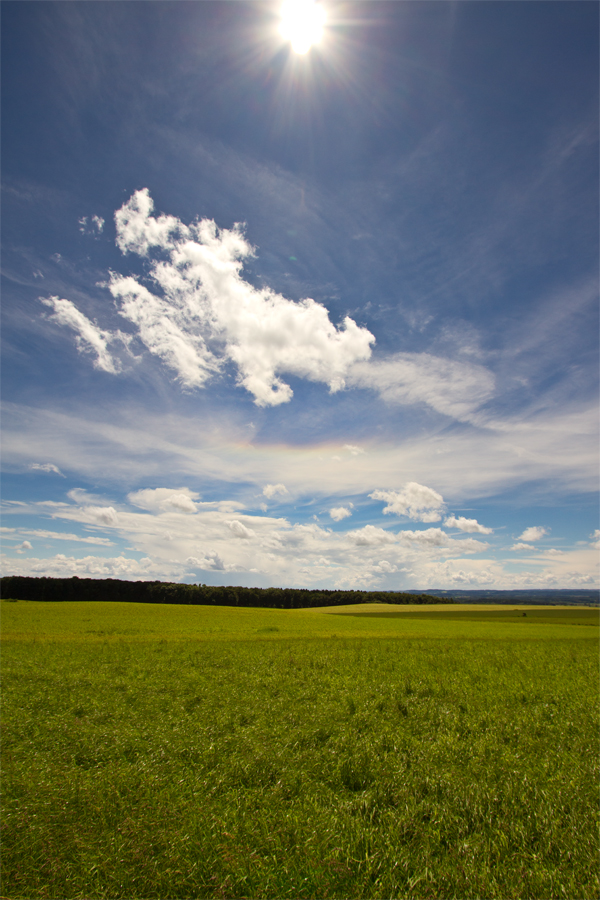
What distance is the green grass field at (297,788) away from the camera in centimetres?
577

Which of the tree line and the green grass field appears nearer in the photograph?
the green grass field

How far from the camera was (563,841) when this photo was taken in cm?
652

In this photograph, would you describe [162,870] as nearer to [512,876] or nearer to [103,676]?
[512,876]

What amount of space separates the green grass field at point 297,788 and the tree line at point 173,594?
333 ft

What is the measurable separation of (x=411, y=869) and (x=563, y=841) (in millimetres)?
2934

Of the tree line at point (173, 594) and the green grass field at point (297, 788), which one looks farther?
the tree line at point (173, 594)

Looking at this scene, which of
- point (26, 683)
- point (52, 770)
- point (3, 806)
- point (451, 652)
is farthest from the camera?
point (451, 652)

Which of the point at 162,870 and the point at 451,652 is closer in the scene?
the point at 162,870

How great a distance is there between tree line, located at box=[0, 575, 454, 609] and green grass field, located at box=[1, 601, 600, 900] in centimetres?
10158

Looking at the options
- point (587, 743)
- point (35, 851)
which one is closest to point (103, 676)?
point (35, 851)

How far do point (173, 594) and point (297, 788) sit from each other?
116 meters

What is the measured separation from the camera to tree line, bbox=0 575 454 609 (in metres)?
103

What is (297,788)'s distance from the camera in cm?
810

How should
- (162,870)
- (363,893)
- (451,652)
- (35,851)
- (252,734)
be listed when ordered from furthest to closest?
(451,652) < (252,734) < (35,851) < (162,870) < (363,893)
